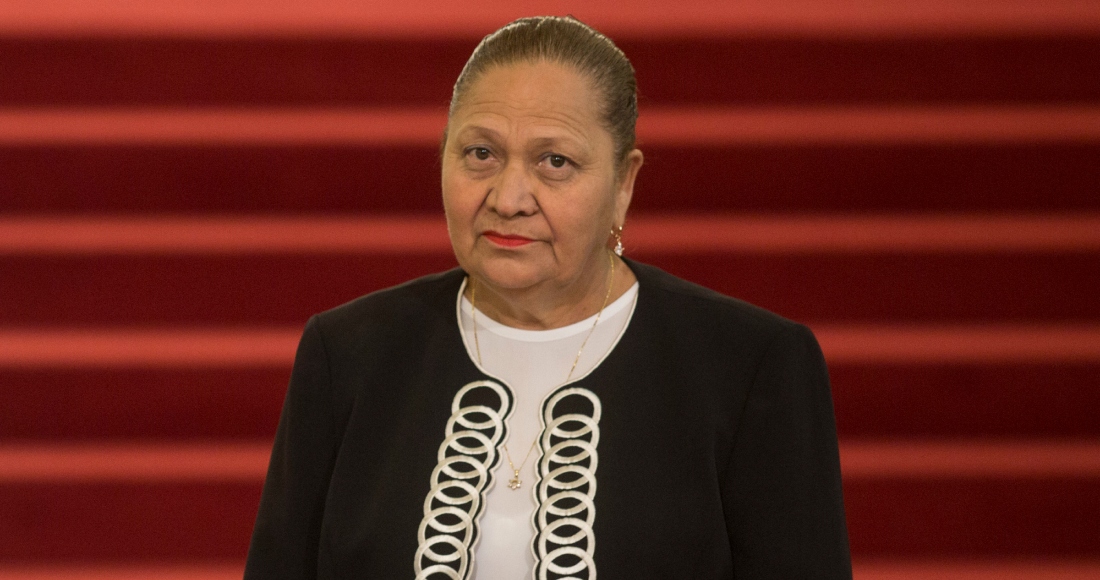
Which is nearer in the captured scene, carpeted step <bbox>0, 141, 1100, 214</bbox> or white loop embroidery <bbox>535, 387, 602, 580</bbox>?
white loop embroidery <bbox>535, 387, 602, 580</bbox>

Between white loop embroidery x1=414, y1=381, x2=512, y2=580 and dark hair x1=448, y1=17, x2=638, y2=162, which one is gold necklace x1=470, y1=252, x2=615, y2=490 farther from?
dark hair x1=448, y1=17, x2=638, y2=162

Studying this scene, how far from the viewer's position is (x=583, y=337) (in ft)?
5.10

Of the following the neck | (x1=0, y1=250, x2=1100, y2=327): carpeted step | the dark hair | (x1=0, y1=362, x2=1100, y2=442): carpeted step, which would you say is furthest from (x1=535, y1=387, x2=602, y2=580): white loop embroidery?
(x1=0, y1=362, x2=1100, y2=442): carpeted step

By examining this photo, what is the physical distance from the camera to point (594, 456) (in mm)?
1453

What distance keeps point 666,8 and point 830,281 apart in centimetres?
74

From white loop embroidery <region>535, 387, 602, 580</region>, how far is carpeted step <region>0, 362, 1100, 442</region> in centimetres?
128

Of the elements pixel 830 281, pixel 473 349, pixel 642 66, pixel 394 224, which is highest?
pixel 642 66

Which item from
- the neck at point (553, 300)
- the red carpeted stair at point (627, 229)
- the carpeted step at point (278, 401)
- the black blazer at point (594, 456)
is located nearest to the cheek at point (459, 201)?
the neck at point (553, 300)

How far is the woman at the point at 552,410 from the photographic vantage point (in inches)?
55.8

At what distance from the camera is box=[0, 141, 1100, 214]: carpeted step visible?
2586mm

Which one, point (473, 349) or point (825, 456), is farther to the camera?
point (473, 349)

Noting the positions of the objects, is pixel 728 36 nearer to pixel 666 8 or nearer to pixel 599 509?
pixel 666 8

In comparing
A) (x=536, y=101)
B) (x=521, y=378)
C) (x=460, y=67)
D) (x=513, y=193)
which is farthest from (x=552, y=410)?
(x=460, y=67)

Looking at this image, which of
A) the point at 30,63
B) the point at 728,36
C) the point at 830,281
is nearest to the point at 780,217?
the point at 830,281
